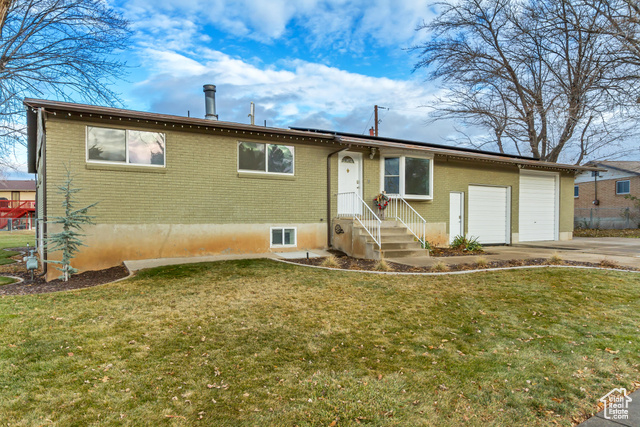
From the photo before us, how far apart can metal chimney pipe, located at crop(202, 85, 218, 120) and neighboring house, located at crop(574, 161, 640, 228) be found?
81.6 feet

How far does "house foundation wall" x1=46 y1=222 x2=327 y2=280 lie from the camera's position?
27.4 ft

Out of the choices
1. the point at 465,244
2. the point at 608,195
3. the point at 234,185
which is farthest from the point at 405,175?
the point at 608,195

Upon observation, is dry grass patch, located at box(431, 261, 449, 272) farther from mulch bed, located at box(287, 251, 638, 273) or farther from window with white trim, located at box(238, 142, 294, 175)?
window with white trim, located at box(238, 142, 294, 175)

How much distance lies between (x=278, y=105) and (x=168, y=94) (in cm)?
701

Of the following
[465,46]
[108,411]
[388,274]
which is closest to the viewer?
[108,411]

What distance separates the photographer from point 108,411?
2428mm

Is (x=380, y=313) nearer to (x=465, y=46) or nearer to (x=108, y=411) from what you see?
(x=108, y=411)

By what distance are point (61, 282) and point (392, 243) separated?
25.8 ft

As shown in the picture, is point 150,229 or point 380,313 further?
point 150,229

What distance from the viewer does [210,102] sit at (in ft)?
36.9

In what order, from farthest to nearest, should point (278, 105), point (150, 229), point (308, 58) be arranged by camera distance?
point (278, 105) → point (308, 58) → point (150, 229)

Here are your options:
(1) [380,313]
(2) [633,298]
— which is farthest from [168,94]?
(2) [633,298]

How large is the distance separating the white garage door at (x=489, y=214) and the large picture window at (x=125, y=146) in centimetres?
1142

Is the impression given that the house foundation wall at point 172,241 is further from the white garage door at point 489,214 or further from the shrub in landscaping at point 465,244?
the white garage door at point 489,214
